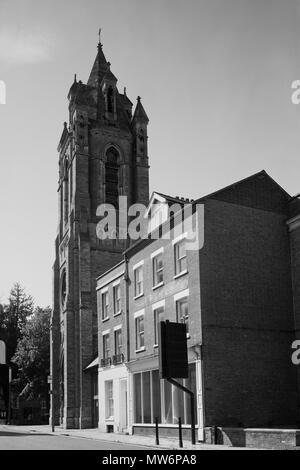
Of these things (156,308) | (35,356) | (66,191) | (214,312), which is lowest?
(35,356)

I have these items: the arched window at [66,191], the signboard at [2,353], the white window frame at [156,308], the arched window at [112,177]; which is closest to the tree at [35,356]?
the signboard at [2,353]

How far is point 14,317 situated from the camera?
69.6 m

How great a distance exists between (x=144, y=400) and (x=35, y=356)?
30.5 meters

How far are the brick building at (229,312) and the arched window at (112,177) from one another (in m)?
21.9

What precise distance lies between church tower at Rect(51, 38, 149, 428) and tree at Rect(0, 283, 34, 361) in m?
19.2

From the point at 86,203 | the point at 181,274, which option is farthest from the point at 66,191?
the point at 181,274

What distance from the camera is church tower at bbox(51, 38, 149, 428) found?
44031 millimetres

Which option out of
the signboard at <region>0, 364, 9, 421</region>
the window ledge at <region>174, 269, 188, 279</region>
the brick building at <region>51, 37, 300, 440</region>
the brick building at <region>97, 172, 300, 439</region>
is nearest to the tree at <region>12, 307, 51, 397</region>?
the signboard at <region>0, 364, 9, 421</region>

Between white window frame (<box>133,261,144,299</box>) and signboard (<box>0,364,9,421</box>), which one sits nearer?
white window frame (<box>133,261,144,299</box>)

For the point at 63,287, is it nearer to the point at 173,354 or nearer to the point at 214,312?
the point at 214,312

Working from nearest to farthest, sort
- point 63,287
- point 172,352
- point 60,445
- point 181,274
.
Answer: point 172,352 → point 60,445 → point 181,274 → point 63,287

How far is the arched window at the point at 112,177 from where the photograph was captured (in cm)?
5093

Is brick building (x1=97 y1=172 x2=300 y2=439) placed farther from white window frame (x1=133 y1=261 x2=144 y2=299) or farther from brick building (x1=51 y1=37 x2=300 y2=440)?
white window frame (x1=133 y1=261 x2=144 y2=299)

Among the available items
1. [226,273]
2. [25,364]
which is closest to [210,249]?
[226,273]
